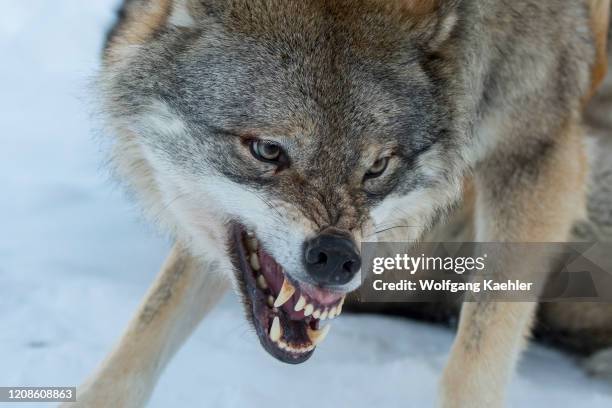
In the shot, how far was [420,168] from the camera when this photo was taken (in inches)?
106

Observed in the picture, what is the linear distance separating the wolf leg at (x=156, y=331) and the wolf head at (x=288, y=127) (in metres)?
0.45

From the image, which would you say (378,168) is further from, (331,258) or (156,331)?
(156,331)

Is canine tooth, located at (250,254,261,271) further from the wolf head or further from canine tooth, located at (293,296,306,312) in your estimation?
canine tooth, located at (293,296,306,312)

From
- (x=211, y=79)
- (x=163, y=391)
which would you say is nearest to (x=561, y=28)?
(x=211, y=79)

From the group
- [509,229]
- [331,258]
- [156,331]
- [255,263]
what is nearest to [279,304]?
[255,263]

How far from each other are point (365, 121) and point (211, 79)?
0.45 meters

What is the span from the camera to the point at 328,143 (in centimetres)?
239

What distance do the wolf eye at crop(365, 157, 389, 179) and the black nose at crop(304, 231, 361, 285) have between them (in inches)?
10.5

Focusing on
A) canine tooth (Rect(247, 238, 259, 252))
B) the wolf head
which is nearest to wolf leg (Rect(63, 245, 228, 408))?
canine tooth (Rect(247, 238, 259, 252))

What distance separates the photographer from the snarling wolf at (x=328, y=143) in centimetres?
240

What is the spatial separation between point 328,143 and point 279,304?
485mm

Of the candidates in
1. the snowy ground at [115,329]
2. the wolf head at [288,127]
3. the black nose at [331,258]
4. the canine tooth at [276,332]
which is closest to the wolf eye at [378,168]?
the wolf head at [288,127]

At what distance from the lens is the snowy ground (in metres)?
3.27

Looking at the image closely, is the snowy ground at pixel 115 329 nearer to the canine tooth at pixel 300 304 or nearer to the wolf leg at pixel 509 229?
the wolf leg at pixel 509 229
